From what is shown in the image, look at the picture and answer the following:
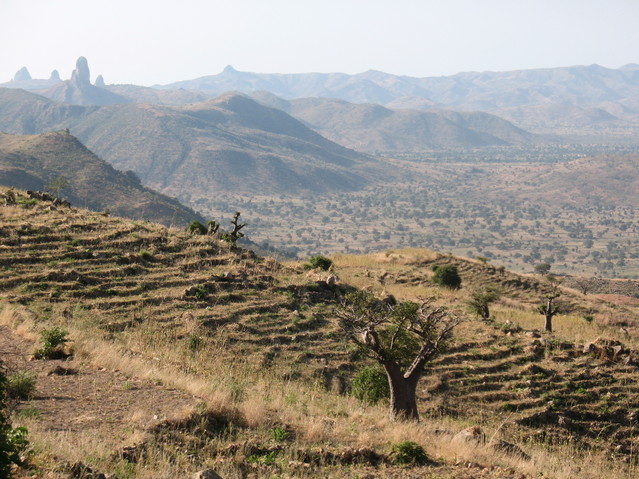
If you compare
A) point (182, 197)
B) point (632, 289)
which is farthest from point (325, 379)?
point (182, 197)

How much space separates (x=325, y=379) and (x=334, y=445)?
5.30 m

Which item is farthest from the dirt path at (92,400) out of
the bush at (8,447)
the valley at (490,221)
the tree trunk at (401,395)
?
the valley at (490,221)

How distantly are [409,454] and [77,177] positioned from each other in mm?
78386

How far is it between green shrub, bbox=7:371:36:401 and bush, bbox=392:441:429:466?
4597 millimetres

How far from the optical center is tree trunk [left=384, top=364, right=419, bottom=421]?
28.8ft

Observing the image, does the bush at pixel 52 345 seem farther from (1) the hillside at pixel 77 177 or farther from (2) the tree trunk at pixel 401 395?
(1) the hillside at pixel 77 177

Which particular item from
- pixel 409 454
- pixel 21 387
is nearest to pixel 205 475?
pixel 409 454

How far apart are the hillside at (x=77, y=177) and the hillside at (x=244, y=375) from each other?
1826 inches

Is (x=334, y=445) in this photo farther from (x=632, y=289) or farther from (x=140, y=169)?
(x=140, y=169)

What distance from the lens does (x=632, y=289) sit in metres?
41.6

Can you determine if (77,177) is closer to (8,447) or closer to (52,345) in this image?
(52,345)

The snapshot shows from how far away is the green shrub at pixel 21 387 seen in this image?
6541 millimetres

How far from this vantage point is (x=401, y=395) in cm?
893

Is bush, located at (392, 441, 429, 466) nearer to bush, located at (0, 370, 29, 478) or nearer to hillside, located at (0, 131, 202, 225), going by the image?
bush, located at (0, 370, 29, 478)
